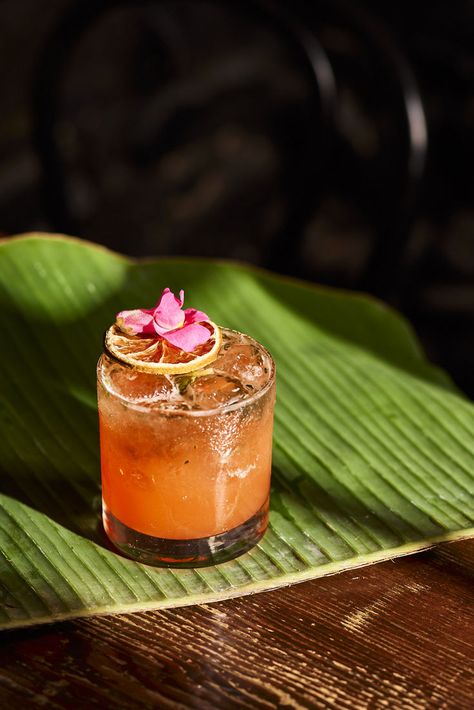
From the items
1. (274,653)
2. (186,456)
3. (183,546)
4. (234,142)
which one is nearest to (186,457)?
(186,456)

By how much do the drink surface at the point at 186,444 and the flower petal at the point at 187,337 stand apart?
3 cm

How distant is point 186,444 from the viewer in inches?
36.9

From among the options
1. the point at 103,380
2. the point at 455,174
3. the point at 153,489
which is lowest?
the point at 455,174

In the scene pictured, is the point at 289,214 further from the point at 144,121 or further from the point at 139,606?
the point at 144,121

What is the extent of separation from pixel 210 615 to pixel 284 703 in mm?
135

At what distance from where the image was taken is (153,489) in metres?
0.96

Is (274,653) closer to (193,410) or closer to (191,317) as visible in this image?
(193,410)

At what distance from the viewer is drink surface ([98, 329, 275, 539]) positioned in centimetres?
94

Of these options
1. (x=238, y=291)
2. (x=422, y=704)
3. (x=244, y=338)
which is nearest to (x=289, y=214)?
(x=238, y=291)

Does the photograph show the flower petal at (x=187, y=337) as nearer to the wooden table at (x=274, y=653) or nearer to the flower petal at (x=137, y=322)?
the flower petal at (x=137, y=322)

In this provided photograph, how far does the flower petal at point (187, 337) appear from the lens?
0.96m

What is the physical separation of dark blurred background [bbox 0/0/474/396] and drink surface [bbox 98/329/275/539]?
1.91 meters

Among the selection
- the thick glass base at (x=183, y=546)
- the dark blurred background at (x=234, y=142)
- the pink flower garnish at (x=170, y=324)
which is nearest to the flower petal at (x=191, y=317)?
the pink flower garnish at (x=170, y=324)

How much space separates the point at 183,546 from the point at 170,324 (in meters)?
0.24
